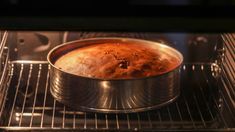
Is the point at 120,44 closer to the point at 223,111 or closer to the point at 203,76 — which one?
the point at 203,76

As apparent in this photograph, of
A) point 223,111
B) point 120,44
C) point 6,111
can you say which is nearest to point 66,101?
point 6,111

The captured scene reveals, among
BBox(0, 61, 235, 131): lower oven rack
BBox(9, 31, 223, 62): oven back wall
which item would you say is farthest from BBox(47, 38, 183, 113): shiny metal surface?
BBox(9, 31, 223, 62): oven back wall

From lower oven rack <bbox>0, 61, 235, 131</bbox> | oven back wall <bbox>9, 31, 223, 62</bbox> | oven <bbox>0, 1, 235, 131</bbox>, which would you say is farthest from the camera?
oven back wall <bbox>9, 31, 223, 62</bbox>

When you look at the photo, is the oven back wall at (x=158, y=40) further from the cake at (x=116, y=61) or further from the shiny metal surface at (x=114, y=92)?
the shiny metal surface at (x=114, y=92)

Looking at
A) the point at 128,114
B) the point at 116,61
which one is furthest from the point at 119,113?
the point at 116,61

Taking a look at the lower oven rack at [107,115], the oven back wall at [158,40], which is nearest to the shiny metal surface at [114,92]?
the lower oven rack at [107,115]

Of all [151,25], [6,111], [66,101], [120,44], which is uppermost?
[151,25]

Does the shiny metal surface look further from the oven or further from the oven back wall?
the oven back wall
